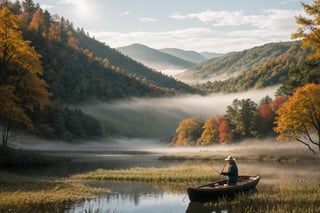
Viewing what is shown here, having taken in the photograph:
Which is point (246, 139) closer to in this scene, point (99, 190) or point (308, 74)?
point (308, 74)

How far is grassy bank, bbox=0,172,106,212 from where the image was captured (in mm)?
25023

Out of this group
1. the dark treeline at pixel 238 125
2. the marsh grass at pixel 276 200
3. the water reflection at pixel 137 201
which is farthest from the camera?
the dark treeline at pixel 238 125

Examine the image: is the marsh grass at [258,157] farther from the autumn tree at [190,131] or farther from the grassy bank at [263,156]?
the autumn tree at [190,131]

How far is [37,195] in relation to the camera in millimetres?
28484

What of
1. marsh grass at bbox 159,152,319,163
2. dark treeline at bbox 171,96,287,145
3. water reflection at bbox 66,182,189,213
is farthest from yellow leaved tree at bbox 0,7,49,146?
dark treeline at bbox 171,96,287,145

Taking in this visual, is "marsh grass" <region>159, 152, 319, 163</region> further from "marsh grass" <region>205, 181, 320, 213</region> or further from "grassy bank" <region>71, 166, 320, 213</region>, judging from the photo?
"marsh grass" <region>205, 181, 320, 213</region>

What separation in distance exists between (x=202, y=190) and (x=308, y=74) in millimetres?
46805

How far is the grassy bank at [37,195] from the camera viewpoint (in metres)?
25.0

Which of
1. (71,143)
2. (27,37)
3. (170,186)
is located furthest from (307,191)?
(27,37)

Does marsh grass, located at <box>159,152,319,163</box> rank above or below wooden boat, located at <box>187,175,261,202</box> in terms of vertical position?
below

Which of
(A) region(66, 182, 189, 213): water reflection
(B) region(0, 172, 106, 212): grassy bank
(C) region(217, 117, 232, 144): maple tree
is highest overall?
(C) region(217, 117, 232, 144): maple tree

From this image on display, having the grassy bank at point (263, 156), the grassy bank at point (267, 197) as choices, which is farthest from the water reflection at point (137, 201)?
the grassy bank at point (263, 156)

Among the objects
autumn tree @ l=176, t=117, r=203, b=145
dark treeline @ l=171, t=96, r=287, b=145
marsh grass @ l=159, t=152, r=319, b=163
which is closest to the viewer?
marsh grass @ l=159, t=152, r=319, b=163

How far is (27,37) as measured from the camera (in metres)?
176
